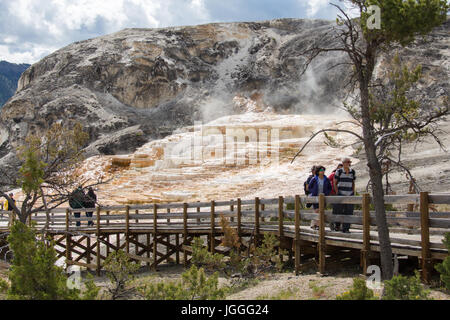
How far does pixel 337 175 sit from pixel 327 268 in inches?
76.3

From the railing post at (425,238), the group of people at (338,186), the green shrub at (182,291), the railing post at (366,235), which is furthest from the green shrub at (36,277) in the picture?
the group of people at (338,186)

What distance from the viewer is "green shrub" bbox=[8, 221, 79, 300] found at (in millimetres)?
5227

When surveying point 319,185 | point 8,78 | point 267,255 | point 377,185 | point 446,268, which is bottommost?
point 267,255

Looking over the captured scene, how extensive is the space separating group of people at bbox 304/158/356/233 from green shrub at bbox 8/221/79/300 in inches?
204

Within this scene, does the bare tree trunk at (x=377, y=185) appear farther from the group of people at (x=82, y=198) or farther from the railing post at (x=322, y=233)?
the group of people at (x=82, y=198)

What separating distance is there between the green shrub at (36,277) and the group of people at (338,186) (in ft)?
17.0

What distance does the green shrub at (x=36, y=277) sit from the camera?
17.1 ft

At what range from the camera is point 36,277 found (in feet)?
17.6

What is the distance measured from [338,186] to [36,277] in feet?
19.3

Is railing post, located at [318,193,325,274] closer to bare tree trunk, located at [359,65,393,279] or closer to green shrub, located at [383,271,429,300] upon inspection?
bare tree trunk, located at [359,65,393,279]

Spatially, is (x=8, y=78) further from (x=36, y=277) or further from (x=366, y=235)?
(x=366, y=235)

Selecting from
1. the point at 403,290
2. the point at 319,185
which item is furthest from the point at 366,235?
the point at 319,185
